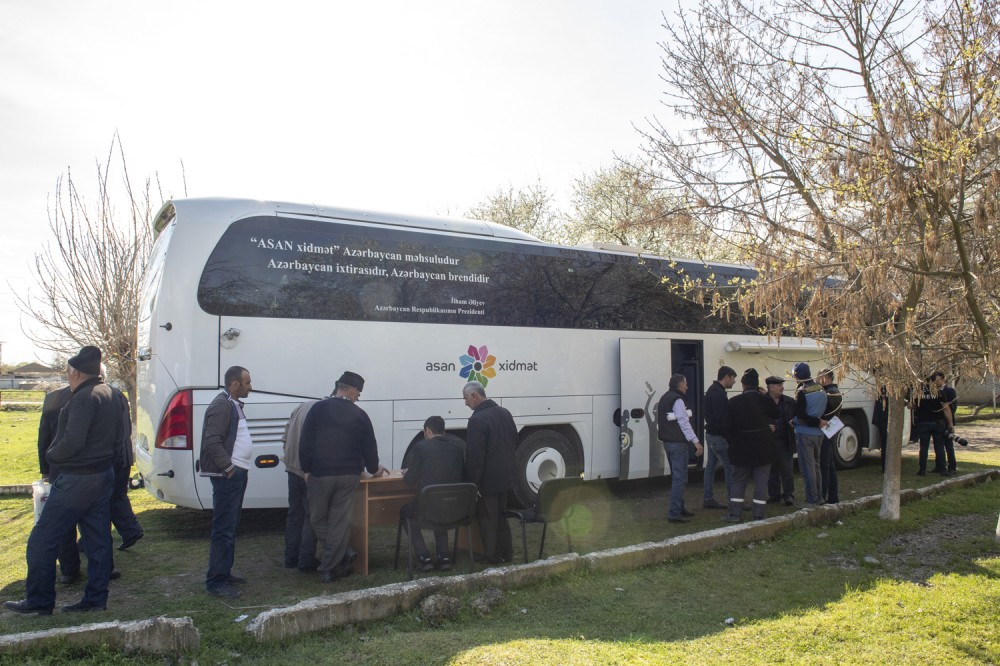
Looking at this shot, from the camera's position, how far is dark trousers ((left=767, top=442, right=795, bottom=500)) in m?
10.1

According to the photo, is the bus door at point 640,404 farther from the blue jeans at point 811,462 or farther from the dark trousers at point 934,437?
the dark trousers at point 934,437

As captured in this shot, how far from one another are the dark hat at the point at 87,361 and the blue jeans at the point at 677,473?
6.39 meters

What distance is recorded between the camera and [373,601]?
526cm

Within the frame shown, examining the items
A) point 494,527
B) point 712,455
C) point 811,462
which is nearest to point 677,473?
point 712,455

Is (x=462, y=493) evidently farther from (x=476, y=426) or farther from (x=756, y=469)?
(x=756, y=469)

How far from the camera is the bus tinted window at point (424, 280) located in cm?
757

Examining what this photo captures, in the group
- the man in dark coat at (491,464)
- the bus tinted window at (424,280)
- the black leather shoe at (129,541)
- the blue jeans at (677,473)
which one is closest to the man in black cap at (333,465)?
the man in dark coat at (491,464)

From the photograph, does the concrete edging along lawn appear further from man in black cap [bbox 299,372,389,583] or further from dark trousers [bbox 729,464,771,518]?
man in black cap [bbox 299,372,389,583]

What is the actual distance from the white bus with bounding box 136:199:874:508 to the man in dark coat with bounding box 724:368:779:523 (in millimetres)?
1730

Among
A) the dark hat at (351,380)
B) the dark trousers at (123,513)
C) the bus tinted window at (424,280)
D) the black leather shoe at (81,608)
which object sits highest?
the bus tinted window at (424,280)

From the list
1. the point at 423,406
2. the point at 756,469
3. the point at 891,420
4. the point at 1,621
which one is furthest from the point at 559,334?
the point at 1,621

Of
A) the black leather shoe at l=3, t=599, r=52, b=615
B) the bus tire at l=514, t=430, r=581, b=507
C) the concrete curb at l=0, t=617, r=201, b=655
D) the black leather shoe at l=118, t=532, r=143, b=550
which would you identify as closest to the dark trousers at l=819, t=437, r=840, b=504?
the bus tire at l=514, t=430, r=581, b=507

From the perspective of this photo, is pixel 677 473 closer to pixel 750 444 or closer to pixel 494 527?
pixel 750 444

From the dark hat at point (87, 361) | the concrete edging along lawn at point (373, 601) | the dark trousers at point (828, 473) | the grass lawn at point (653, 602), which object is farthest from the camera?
the dark trousers at point (828, 473)
